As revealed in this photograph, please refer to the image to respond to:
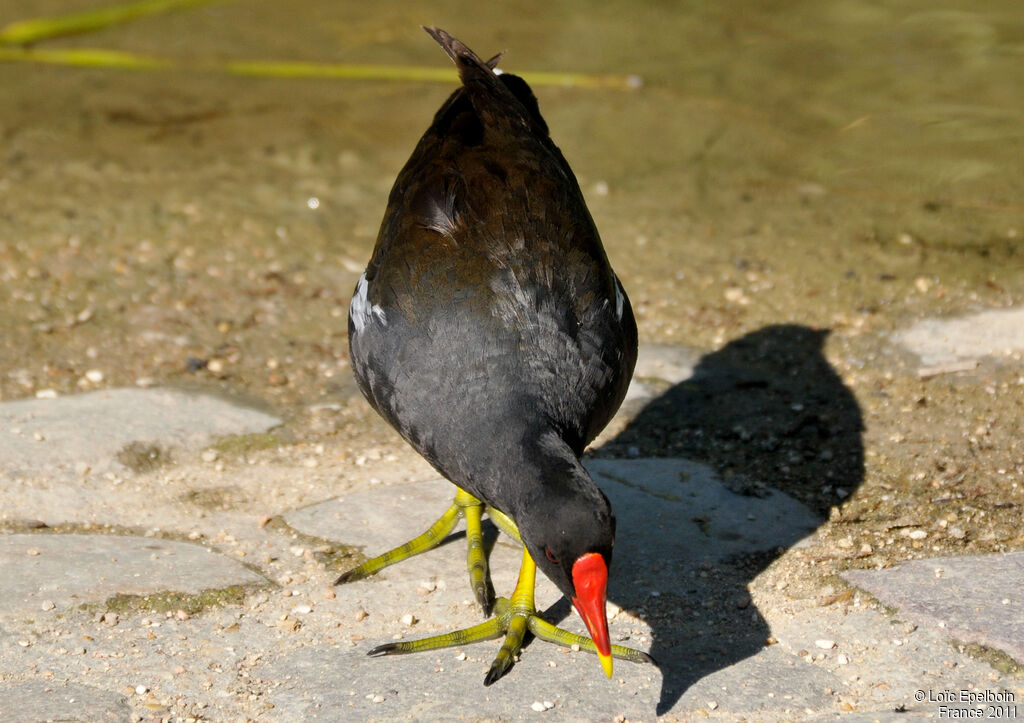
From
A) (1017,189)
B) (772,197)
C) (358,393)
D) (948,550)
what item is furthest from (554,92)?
(948,550)

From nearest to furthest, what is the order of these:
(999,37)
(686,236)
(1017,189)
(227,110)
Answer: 1. (686,236)
2. (1017,189)
3. (227,110)
4. (999,37)

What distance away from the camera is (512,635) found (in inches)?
132

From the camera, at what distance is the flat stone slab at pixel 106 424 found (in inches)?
165

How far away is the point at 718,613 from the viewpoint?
11.2ft

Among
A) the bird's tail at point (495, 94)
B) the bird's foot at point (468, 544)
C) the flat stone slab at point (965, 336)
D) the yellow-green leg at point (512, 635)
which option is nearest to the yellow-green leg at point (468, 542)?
the bird's foot at point (468, 544)

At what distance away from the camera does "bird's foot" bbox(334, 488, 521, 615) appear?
142 inches

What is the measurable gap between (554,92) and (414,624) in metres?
4.91

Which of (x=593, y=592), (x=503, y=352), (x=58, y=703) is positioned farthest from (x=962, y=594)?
(x=58, y=703)

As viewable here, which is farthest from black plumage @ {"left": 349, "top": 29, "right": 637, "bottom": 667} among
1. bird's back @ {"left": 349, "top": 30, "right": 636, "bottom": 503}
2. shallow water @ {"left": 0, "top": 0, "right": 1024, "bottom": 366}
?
shallow water @ {"left": 0, "top": 0, "right": 1024, "bottom": 366}

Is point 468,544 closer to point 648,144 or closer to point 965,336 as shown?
point 965,336

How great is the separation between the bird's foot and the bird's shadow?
240 millimetres

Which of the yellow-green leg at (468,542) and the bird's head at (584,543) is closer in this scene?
the bird's head at (584,543)

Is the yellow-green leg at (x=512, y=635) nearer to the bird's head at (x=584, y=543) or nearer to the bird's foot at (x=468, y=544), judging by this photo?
the bird's foot at (x=468, y=544)

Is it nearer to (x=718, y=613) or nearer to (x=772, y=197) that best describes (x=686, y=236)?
(x=772, y=197)
